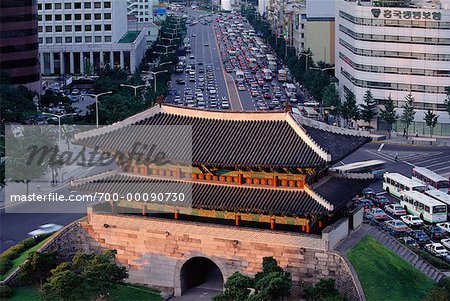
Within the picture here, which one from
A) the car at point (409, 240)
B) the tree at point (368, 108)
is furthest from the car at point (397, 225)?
the tree at point (368, 108)

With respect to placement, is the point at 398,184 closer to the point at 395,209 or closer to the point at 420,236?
the point at 395,209

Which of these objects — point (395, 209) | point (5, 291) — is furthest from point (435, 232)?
point (5, 291)

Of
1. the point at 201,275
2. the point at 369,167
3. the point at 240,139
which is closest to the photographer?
the point at 240,139

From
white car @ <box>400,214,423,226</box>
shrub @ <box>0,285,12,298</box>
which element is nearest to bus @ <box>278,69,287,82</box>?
white car @ <box>400,214,423,226</box>

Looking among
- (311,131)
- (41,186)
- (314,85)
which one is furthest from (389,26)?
(311,131)

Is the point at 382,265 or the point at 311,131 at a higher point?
the point at 311,131

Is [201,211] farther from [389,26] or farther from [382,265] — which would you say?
[389,26]
